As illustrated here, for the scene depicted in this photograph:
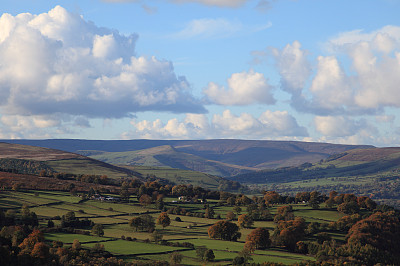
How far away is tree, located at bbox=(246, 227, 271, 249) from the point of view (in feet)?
508

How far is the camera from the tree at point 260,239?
15475 cm

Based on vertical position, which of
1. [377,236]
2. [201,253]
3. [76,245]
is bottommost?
[377,236]

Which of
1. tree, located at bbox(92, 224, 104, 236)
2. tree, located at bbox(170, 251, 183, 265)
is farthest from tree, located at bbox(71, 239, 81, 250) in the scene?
tree, located at bbox(170, 251, 183, 265)

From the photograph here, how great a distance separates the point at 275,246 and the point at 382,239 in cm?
4608

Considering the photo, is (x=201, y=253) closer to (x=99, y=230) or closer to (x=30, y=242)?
(x=99, y=230)

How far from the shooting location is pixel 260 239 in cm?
15638

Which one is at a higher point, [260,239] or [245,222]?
[260,239]

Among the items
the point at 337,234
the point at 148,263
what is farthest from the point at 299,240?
the point at 148,263

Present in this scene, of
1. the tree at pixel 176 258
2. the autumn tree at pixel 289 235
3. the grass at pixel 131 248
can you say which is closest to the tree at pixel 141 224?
the grass at pixel 131 248

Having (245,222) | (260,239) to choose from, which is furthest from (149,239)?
(245,222)

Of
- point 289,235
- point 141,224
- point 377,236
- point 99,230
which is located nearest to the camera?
point 99,230

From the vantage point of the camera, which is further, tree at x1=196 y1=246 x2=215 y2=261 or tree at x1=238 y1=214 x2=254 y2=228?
tree at x1=238 y1=214 x2=254 y2=228

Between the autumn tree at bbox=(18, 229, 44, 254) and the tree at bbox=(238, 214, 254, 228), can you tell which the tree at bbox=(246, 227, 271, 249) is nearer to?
the tree at bbox=(238, 214, 254, 228)

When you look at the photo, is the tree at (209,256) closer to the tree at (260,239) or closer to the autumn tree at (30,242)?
the tree at (260,239)
